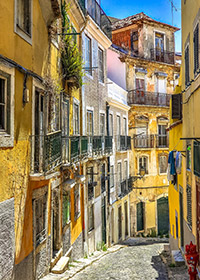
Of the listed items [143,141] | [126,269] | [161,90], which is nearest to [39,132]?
[126,269]

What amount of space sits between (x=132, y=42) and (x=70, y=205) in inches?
801

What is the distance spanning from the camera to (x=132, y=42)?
1132 inches

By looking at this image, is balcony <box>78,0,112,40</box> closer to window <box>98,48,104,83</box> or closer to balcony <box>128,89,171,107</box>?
window <box>98,48,104,83</box>

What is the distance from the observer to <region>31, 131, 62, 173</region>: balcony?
7883mm

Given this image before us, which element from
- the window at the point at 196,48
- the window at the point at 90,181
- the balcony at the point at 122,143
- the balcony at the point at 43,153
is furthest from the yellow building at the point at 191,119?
the balcony at the point at 122,143

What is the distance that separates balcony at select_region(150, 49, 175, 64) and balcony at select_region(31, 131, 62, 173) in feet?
71.9

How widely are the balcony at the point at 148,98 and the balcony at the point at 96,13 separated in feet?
27.2

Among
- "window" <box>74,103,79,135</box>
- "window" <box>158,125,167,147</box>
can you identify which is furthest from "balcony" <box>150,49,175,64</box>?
"window" <box>74,103,79,135</box>

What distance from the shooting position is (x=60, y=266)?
32.0ft

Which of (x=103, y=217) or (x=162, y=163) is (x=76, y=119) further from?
(x=162, y=163)

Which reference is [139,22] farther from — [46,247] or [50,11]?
[46,247]

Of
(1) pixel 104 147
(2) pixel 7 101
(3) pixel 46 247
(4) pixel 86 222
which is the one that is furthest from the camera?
(1) pixel 104 147

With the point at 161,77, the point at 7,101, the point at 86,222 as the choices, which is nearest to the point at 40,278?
the point at 7,101

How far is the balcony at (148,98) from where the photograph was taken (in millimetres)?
27006
